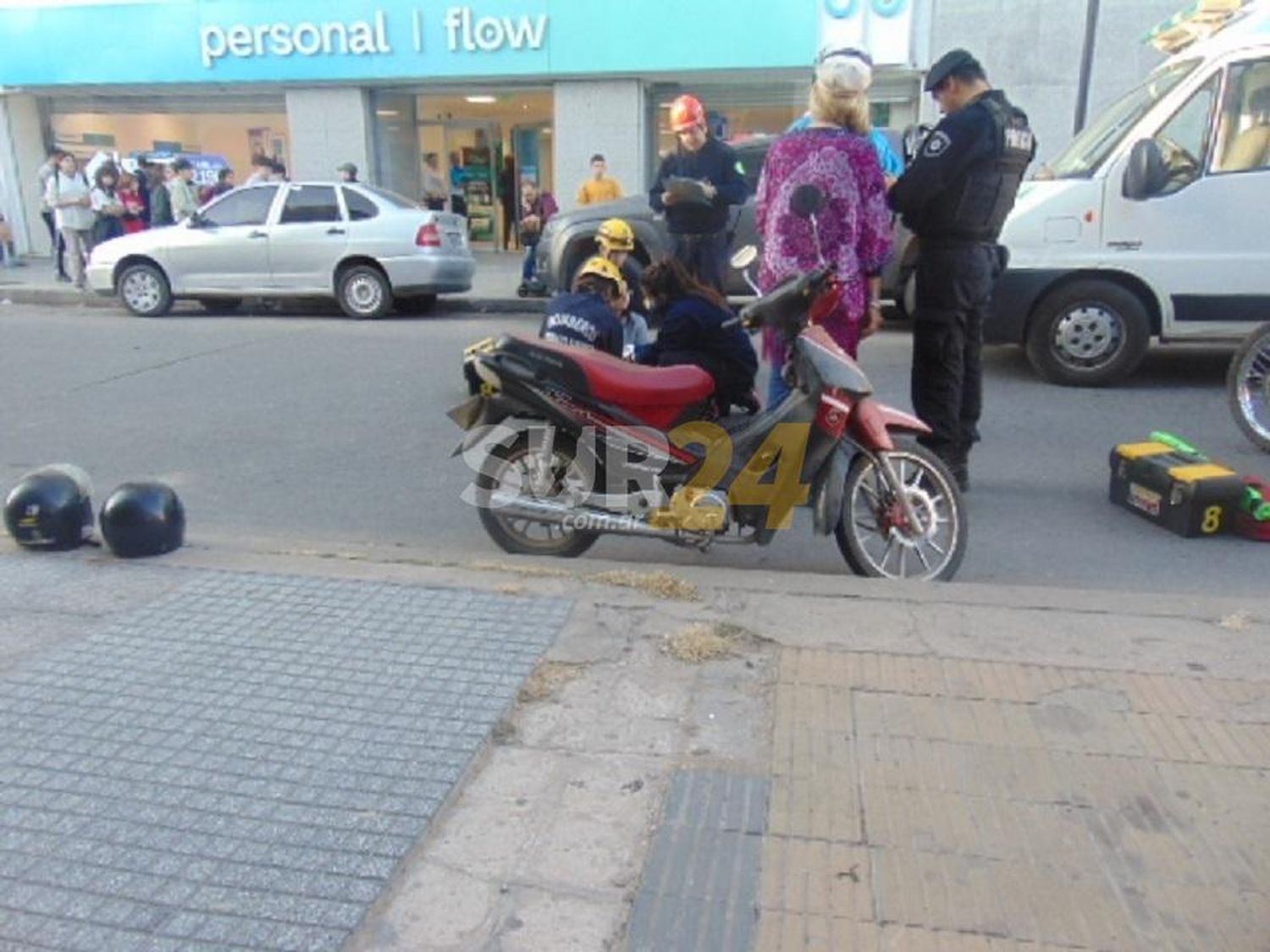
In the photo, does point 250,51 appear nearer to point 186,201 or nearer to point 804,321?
point 186,201

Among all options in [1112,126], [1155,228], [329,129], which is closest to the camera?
[1155,228]

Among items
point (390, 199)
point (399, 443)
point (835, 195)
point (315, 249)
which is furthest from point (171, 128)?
point (835, 195)

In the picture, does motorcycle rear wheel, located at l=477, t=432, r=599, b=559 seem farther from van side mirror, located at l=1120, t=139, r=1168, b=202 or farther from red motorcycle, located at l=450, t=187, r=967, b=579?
van side mirror, located at l=1120, t=139, r=1168, b=202

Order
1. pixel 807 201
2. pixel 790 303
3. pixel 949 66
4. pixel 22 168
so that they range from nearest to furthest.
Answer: pixel 790 303 < pixel 807 201 < pixel 949 66 < pixel 22 168

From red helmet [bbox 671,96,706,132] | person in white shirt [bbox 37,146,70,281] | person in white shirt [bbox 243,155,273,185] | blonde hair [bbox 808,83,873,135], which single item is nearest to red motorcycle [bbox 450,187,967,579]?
blonde hair [bbox 808,83,873,135]

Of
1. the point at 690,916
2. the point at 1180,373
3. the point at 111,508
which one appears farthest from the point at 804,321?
the point at 1180,373

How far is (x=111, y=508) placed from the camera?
4121mm

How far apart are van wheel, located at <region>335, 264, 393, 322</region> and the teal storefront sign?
19.4 feet

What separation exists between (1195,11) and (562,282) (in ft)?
20.2

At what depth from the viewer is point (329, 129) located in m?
17.2

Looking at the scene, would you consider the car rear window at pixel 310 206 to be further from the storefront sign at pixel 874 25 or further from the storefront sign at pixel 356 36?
the storefront sign at pixel 874 25

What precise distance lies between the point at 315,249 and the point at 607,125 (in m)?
6.11

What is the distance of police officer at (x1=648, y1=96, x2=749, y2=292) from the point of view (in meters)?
6.86

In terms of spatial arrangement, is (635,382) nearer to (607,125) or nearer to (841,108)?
(841,108)
